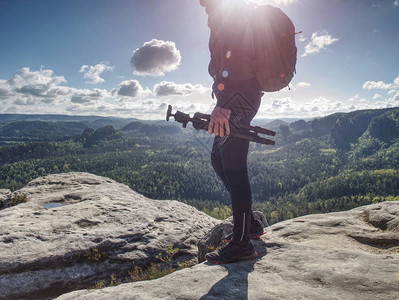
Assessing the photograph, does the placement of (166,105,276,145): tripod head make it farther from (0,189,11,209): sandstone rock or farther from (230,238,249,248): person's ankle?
(0,189,11,209): sandstone rock

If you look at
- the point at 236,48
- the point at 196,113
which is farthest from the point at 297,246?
the point at 236,48

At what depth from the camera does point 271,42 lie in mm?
4008

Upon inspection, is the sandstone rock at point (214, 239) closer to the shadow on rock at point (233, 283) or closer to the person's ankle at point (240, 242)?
A: the shadow on rock at point (233, 283)

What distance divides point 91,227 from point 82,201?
305 centimetres

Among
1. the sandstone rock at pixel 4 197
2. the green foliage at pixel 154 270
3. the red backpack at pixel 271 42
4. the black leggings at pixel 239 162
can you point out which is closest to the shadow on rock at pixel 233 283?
the black leggings at pixel 239 162

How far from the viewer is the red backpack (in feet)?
13.1

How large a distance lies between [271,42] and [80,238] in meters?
7.77

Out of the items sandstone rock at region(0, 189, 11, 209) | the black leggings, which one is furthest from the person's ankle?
sandstone rock at region(0, 189, 11, 209)

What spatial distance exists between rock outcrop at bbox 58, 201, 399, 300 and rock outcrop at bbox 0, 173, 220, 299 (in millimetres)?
2860

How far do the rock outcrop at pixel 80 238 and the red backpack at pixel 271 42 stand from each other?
659cm

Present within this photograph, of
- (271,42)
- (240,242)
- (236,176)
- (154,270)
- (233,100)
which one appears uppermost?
(271,42)

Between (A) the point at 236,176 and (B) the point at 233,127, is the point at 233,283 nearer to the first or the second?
(A) the point at 236,176

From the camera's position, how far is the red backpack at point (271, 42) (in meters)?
3.99

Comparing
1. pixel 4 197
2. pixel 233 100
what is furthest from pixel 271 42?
pixel 4 197
